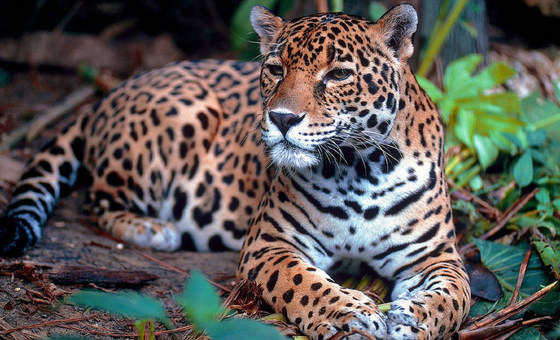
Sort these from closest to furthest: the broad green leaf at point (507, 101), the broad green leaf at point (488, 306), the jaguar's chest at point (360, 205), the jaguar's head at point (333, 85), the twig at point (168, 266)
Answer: the jaguar's head at point (333, 85) < the jaguar's chest at point (360, 205) < the broad green leaf at point (488, 306) < the twig at point (168, 266) < the broad green leaf at point (507, 101)

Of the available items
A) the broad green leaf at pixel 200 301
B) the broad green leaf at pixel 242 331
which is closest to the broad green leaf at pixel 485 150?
the broad green leaf at pixel 242 331

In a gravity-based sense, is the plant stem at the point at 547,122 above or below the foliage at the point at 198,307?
below

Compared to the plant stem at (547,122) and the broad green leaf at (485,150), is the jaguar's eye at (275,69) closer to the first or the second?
the broad green leaf at (485,150)

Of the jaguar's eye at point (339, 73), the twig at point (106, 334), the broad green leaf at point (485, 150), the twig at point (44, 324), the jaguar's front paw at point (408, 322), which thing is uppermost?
the jaguar's eye at point (339, 73)

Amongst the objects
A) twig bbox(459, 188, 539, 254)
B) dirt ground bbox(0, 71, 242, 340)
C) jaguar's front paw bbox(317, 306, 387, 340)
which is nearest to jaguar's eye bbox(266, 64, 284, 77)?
jaguar's front paw bbox(317, 306, 387, 340)

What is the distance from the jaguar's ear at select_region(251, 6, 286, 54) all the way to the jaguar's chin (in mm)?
1037

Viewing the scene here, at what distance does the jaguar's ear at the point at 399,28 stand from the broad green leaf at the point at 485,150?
8.06 feet

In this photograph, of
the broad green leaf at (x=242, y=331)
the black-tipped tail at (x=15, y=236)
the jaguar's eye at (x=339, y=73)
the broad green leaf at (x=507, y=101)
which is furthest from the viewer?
the broad green leaf at (x=507, y=101)

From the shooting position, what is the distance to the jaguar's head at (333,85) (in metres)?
4.22

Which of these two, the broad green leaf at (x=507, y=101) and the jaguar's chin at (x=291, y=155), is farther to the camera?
the broad green leaf at (x=507, y=101)

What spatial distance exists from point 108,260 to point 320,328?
7.89 feet

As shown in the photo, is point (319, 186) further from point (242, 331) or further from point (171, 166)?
point (171, 166)

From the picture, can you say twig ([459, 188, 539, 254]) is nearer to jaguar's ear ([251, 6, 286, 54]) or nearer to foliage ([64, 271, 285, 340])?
jaguar's ear ([251, 6, 286, 54])

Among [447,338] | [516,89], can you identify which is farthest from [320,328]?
[516,89]
